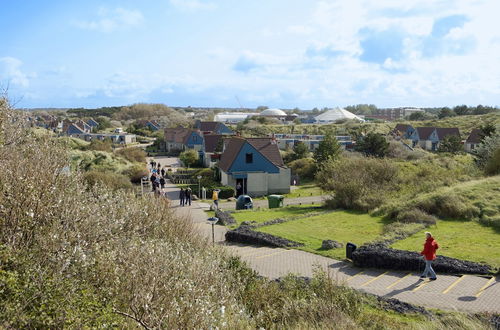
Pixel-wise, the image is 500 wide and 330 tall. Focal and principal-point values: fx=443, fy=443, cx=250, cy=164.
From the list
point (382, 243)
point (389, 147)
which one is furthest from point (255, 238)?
point (389, 147)

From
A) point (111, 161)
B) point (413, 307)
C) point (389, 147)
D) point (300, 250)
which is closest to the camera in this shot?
point (413, 307)

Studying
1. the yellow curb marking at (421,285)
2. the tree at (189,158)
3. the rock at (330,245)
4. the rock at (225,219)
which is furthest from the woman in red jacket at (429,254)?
the tree at (189,158)

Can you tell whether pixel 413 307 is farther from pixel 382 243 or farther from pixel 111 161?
pixel 111 161

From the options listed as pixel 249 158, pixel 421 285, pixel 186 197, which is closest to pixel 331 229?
pixel 421 285

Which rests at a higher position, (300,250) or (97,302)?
(97,302)

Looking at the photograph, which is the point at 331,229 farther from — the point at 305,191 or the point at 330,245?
the point at 305,191

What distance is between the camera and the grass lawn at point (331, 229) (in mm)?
19406

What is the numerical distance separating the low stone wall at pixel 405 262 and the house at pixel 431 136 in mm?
64850

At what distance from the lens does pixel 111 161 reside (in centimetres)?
4200

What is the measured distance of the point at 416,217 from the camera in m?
23.0

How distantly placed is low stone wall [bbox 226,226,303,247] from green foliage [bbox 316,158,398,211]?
982cm

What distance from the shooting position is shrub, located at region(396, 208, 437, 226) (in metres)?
22.6

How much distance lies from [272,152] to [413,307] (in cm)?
2836

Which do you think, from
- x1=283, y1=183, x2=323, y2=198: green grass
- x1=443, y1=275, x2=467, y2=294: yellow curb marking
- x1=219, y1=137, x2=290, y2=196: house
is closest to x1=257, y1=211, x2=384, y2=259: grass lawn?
x1=443, y1=275, x2=467, y2=294: yellow curb marking
